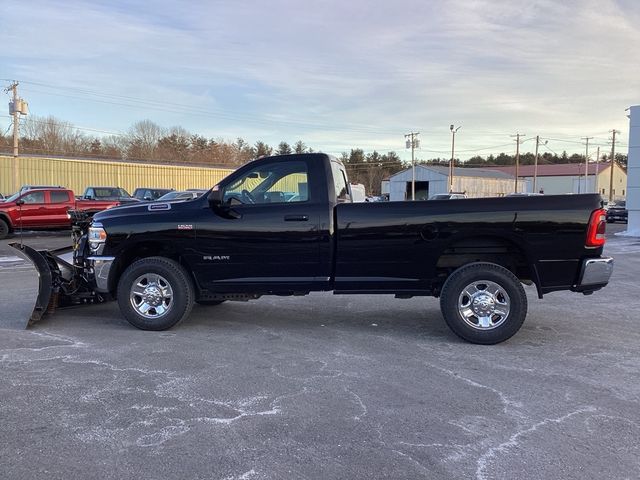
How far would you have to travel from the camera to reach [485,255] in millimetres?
6336

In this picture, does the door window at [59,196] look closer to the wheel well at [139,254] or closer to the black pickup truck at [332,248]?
the black pickup truck at [332,248]

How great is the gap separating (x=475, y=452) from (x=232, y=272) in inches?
145

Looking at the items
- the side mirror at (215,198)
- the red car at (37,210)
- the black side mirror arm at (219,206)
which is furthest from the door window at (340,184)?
the red car at (37,210)

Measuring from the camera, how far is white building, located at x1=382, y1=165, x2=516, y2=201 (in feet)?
256

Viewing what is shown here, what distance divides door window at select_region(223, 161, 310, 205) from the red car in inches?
609

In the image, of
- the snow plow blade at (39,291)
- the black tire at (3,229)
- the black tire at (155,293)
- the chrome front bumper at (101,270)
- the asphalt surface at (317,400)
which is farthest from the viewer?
the black tire at (3,229)

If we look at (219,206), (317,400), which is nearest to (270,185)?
(219,206)

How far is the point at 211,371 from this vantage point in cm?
509

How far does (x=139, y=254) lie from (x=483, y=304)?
4125mm

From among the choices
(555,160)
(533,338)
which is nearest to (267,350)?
(533,338)

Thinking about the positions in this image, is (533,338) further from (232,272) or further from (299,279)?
(232,272)

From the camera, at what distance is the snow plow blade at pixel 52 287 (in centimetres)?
670

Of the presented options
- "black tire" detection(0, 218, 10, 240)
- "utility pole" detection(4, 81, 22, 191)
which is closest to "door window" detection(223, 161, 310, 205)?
"black tire" detection(0, 218, 10, 240)

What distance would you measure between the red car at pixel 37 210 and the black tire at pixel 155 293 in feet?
49.3
